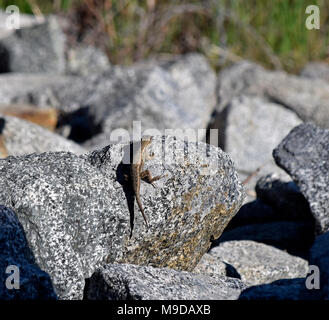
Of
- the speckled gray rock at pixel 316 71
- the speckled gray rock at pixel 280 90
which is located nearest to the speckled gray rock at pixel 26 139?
the speckled gray rock at pixel 280 90

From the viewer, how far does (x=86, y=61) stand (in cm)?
1087

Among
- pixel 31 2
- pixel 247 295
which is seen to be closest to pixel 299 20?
pixel 31 2

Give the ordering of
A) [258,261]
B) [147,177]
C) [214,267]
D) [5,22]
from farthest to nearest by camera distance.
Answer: [5,22]
[258,261]
[214,267]
[147,177]

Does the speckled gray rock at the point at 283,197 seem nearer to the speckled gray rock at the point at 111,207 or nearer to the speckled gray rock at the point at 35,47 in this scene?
the speckled gray rock at the point at 111,207

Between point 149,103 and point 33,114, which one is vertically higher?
point 149,103

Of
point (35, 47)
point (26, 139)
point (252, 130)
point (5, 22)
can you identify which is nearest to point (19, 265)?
point (26, 139)

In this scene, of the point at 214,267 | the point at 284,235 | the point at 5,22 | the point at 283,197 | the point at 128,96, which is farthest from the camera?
the point at 5,22

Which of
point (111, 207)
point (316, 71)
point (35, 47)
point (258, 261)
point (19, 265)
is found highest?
point (35, 47)

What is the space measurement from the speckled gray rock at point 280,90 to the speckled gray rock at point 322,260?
462 cm

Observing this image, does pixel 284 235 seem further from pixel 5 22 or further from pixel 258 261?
pixel 5 22

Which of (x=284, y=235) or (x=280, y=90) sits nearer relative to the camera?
(x=284, y=235)

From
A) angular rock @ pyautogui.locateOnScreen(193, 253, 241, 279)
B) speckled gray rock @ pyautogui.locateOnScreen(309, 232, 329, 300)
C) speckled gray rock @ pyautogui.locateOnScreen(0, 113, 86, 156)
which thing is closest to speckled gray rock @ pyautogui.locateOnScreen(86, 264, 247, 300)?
speckled gray rock @ pyautogui.locateOnScreen(309, 232, 329, 300)

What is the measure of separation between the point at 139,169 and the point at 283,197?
A: 2.05 metres

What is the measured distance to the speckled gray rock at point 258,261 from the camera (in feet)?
14.9
